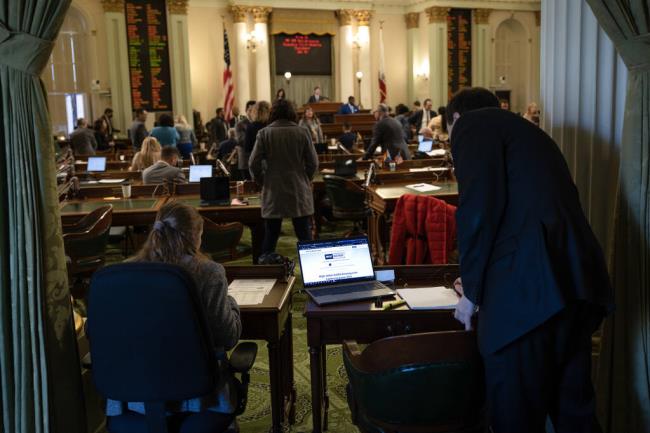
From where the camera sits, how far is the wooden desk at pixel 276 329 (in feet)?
9.20

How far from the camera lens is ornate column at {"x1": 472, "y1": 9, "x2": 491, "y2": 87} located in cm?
1867

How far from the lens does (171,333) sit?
2.15 metres

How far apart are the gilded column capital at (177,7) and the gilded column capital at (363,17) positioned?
475 centimetres

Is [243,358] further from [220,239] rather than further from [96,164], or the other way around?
[96,164]

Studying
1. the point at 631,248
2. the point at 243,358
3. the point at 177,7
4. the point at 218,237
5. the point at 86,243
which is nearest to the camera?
the point at 631,248

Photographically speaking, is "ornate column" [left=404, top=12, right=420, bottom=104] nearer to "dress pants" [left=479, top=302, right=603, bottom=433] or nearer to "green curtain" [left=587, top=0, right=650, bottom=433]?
"green curtain" [left=587, top=0, right=650, bottom=433]

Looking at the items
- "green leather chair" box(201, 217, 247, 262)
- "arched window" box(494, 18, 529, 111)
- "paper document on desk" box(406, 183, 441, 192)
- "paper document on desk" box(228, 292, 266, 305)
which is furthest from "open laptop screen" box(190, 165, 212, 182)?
"arched window" box(494, 18, 529, 111)

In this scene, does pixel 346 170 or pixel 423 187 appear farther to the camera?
Answer: pixel 346 170

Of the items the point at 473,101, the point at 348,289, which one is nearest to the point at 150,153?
the point at 348,289

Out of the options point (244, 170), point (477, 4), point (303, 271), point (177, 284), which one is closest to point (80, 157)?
point (244, 170)

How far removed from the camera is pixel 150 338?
2.16 m

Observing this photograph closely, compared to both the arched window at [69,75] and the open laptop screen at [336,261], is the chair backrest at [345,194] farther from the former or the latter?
the arched window at [69,75]

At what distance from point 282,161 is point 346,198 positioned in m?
1.51

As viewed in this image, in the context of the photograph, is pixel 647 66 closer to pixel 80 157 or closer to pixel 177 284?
pixel 177 284
